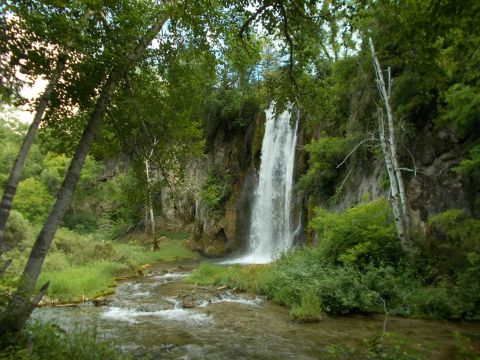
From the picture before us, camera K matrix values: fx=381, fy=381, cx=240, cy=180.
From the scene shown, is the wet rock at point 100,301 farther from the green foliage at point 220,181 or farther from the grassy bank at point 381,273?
the green foliage at point 220,181

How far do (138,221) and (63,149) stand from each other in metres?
27.2

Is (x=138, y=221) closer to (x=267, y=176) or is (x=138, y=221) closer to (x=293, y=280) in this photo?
(x=267, y=176)

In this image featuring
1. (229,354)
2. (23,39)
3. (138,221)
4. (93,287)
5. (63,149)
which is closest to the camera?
(23,39)

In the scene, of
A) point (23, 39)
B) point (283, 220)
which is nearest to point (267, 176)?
point (283, 220)

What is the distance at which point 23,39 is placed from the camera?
5.58 m

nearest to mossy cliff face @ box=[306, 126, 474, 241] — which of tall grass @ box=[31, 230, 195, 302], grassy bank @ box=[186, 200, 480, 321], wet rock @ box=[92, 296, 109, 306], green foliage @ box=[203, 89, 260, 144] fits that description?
grassy bank @ box=[186, 200, 480, 321]

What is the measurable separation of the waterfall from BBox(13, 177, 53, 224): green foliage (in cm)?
1509

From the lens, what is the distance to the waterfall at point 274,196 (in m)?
22.4

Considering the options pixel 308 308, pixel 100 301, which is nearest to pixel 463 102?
pixel 308 308

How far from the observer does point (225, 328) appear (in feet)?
28.0

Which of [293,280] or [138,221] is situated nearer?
[293,280]

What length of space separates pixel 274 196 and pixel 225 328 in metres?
15.6

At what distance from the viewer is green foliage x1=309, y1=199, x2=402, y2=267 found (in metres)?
10.6

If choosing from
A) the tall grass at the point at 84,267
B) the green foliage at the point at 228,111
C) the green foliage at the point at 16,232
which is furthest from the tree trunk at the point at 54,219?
the green foliage at the point at 228,111
